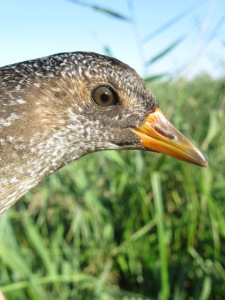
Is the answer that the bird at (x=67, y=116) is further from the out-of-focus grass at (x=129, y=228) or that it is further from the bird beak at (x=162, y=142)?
the out-of-focus grass at (x=129, y=228)

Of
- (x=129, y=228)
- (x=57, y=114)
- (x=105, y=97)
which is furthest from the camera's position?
(x=129, y=228)

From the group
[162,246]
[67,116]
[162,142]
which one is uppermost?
[67,116]

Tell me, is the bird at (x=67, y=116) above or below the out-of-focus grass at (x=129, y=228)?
above

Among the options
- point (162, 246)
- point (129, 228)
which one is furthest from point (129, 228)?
point (162, 246)

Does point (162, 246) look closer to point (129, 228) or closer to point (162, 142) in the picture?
point (129, 228)

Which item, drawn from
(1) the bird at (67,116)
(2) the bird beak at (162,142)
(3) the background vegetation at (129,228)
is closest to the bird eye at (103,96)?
(1) the bird at (67,116)

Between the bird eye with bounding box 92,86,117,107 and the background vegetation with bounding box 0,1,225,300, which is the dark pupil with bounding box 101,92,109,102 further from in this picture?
the background vegetation with bounding box 0,1,225,300

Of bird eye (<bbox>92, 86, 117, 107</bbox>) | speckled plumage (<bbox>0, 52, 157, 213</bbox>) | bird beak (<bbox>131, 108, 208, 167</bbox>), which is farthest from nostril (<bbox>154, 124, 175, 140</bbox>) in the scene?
bird eye (<bbox>92, 86, 117, 107</bbox>)

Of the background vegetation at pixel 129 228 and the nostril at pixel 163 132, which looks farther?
the background vegetation at pixel 129 228

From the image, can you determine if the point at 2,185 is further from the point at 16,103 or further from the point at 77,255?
the point at 77,255
